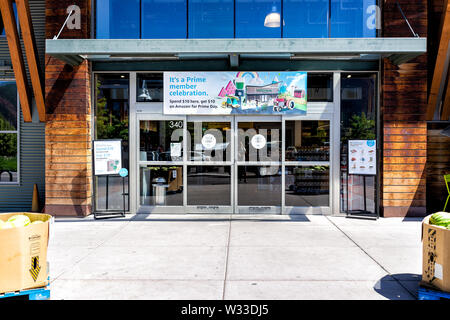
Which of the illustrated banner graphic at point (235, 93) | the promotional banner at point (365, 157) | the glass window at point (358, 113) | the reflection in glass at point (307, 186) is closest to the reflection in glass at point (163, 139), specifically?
the illustrated banner graphic at point (235, 93)

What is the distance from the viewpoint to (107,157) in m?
8.56

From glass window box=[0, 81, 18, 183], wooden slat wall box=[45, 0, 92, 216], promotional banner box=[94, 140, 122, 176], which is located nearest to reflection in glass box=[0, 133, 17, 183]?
glass window box=[0, 81, 18, 183]

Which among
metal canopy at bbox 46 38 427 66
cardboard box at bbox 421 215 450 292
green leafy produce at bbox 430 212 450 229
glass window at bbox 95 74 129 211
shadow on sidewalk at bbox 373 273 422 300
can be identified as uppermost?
metal canopy at bbox 46 38 427 66

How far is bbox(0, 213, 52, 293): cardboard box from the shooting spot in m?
3.32

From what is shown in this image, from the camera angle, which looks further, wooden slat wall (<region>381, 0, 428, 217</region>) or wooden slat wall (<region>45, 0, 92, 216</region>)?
wooden slat wall (<region>45, 0, 92, 216</region>)

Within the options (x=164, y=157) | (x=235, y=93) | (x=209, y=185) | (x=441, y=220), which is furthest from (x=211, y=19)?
(x=441, y=220)

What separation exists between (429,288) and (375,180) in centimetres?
540

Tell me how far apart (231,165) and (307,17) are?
156 inches

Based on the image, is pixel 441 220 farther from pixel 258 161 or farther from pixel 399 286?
pixel 258 161

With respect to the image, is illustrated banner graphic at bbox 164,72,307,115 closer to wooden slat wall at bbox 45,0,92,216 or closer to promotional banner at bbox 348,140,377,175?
promotional banner at bbox 348,140,377,175

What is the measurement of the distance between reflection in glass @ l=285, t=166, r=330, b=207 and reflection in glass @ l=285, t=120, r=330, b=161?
317 millimetres

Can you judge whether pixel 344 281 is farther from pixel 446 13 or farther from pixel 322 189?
pixel 446 13

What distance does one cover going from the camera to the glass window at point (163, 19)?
8.88 m
